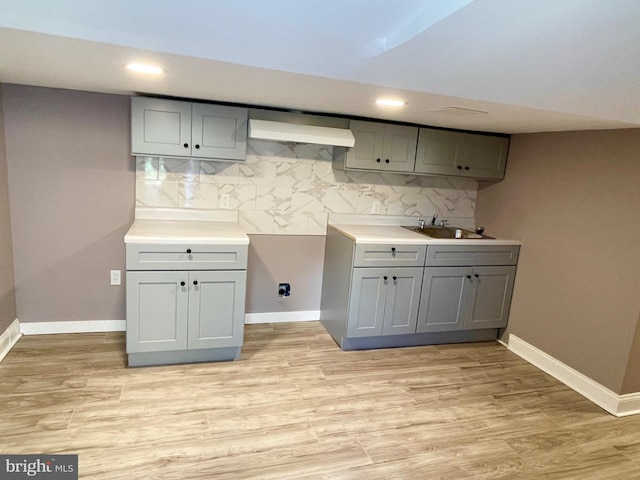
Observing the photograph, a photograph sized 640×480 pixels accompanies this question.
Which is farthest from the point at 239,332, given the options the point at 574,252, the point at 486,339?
the point at 574,252

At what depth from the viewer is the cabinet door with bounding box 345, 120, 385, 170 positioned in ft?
10.6

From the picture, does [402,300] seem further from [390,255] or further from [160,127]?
[160,127]

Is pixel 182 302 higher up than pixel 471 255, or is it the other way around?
pixel 471 255

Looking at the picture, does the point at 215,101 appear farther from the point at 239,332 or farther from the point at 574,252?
the point at 574,252

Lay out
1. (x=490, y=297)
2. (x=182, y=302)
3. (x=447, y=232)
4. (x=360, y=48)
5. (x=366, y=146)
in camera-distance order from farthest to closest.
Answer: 1. (x=447, y=232)
2. (x=490, y=297)
3. (x=366, y=146)
4. (x=182, y=302)
5. (x=360, y=48)

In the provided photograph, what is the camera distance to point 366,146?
3.27 meters

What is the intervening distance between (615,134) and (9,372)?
13.7 ft

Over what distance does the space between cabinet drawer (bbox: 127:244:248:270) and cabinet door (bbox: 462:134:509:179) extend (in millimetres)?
2076

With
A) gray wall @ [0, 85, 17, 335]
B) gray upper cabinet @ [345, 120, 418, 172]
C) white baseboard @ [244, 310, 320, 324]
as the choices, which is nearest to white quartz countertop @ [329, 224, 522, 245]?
gray upper cabinet @ [345, 120, 418, 172]

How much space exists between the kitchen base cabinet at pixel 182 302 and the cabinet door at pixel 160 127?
69 centimetres

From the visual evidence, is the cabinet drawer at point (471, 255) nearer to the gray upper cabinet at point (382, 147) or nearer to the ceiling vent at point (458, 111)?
the gray upper cabinet at point (382, 147)

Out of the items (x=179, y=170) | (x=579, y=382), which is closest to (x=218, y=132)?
(x=179, y=170)

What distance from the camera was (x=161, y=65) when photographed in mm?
1875

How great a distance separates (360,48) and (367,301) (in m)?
1.93
